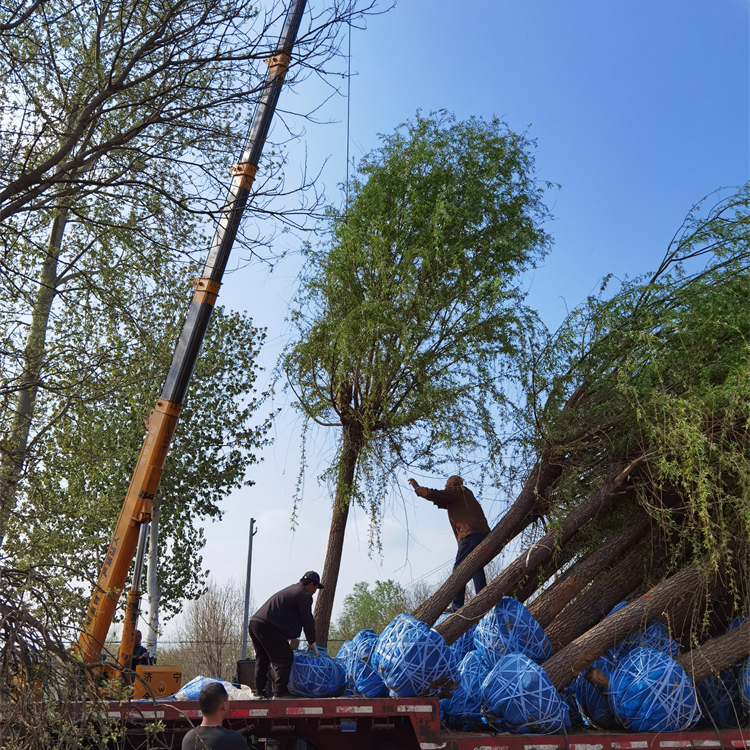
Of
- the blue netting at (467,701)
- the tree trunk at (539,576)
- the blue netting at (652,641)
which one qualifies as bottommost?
the blue netting at (467,701)

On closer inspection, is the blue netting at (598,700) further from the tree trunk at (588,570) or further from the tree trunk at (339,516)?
the tree trunk at (339,516)

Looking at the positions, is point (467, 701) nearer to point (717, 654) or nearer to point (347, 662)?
point (347, 662)

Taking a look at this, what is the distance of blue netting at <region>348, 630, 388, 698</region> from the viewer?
7.40 m

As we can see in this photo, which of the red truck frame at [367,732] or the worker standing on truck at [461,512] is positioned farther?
the worker standing on truck at [461,512]

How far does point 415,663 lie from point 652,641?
2.56m

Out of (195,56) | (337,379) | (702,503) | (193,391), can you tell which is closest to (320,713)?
(702,503)

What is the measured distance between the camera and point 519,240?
34.0 feet

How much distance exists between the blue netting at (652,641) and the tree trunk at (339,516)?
4.01 metres

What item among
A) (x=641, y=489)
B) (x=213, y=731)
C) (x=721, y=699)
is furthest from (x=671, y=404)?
(x=213, y=731)

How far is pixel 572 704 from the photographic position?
25.9 feet

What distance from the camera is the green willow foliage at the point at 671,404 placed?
23.9 ft

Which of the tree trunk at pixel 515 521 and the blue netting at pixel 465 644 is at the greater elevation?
the tree trunk at pixel 515 521

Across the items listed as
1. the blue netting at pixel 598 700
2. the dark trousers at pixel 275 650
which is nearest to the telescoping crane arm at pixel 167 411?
the dark trousers at pixel 275 650

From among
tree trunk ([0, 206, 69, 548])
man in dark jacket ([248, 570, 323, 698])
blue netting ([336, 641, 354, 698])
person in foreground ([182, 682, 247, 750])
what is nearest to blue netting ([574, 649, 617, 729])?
blue netting ([336, 641, 354, 698])
